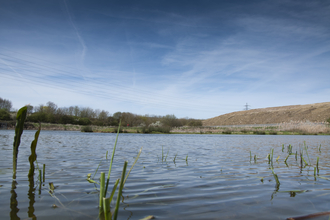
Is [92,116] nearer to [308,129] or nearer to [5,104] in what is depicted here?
[5,104]

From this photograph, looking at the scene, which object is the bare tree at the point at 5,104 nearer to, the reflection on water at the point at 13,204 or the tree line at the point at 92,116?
the tree line at the point at 92,116

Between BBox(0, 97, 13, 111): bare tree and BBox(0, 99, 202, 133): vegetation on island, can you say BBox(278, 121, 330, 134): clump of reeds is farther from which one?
BBox(0, 97, 13, 111): bare tree

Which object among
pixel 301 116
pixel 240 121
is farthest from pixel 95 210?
pixel 240 121

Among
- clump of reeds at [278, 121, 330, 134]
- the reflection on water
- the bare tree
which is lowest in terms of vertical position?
the reflection on water

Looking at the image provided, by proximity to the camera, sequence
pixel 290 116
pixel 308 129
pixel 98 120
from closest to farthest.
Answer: pixel 308 129
pixel 98 120
pixel 290 116

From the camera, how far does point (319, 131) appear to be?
3083 cm

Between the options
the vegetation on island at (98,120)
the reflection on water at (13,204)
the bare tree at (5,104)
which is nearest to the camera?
the reflection on water at (13,204)

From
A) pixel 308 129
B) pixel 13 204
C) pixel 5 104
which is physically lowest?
pixel 13 204

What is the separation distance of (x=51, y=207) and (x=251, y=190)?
2730mm

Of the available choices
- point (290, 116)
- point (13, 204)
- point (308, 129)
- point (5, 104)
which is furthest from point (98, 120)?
point (290, 116)

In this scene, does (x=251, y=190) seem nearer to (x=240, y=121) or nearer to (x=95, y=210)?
(x=95, y=210)

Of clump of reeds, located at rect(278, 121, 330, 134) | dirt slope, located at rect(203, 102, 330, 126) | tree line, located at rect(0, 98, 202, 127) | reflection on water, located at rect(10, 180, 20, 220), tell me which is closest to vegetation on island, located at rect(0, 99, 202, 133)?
tree line, located at rect(0, 98, 202, 127)

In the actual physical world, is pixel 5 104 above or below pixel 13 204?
above

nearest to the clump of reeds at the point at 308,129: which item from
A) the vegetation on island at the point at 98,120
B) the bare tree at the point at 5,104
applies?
the vegetation on island at the point at 98,120
